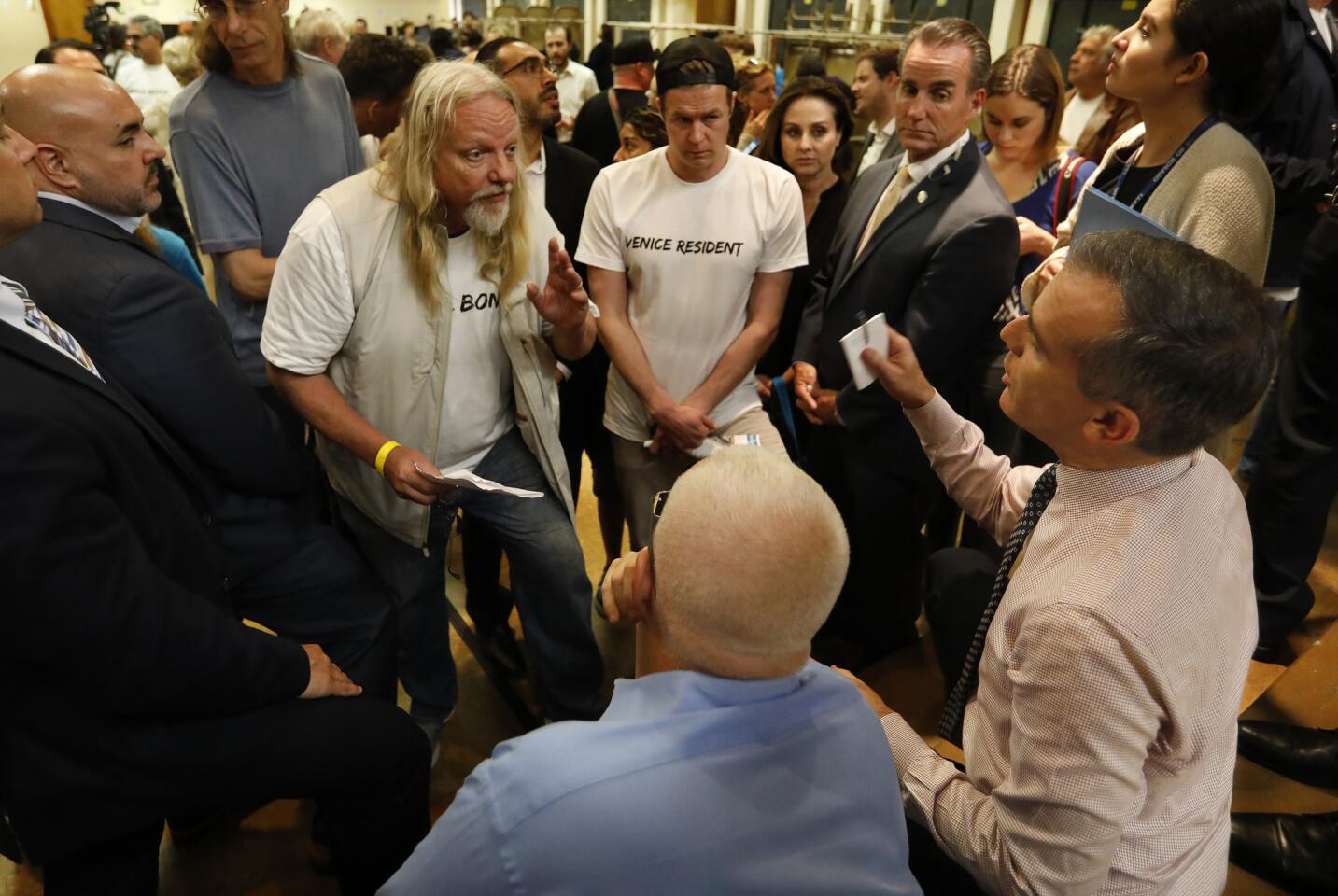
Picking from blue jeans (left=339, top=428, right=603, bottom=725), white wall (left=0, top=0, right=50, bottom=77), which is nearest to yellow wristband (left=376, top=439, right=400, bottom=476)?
blue jeans (left=339, top=428, right=603, bottom=725)

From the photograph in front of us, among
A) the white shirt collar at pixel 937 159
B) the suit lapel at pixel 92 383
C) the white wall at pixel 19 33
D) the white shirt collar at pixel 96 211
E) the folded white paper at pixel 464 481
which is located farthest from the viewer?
the white wall at pixel 19 33

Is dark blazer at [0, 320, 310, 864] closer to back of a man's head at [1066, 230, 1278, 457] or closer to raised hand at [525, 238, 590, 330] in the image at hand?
raised hand at [525, 238, 590, 330]

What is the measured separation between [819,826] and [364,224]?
171 cm

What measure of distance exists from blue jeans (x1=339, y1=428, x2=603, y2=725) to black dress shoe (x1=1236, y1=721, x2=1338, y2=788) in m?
1.90

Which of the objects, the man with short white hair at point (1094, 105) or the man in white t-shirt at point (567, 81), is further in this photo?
the man in white t-shirt at point (567, 81)

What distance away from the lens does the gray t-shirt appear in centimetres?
243

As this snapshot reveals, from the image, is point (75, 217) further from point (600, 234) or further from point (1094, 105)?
point (1094, 105)

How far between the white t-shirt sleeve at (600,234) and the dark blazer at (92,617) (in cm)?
135

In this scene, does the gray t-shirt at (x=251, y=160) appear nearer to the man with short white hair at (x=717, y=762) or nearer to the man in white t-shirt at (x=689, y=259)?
the man in white t-shirt at (x=689, y=259)

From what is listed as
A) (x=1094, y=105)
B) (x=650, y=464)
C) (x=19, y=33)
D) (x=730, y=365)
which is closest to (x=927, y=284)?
(x=730, y=365)

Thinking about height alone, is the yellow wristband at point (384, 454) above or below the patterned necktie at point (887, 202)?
below

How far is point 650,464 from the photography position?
271 centimetres

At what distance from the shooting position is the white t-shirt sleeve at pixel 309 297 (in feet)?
6.44

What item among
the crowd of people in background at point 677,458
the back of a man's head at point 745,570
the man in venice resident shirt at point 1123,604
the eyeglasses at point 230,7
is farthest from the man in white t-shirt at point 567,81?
the back of a man's head at point 745,570
